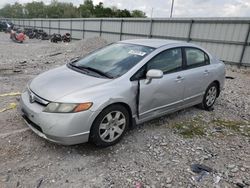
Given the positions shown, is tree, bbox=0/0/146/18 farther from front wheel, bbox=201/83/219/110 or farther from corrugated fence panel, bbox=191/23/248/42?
front wheel, bbox=201/83/219/110

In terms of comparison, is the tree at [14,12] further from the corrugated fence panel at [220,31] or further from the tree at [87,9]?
the corrugated fence panel at [220,31]

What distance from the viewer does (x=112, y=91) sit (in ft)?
9.90

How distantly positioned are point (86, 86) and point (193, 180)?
1.84 metres

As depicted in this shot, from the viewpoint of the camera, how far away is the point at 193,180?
274cm

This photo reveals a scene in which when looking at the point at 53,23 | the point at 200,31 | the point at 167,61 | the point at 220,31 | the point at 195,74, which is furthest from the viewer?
the point at 53,23

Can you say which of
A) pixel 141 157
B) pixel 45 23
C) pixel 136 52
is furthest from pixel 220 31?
pixel 45 23

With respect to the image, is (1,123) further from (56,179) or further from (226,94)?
(226,94)

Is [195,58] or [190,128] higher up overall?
[195,58]

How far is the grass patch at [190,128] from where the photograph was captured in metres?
3.87

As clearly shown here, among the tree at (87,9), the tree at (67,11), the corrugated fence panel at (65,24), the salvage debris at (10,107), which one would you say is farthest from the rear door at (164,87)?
the tree at (87,9)

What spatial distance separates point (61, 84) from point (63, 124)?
64cm

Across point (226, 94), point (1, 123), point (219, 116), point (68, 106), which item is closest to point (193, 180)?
point (68, 106)

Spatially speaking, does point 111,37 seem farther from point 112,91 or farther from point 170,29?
point 112,91

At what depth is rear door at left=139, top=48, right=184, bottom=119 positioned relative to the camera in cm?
344
